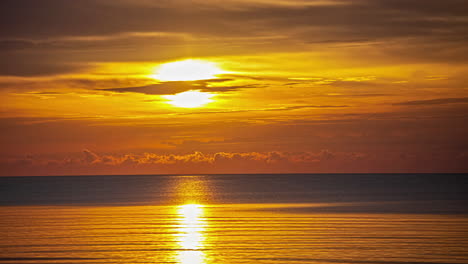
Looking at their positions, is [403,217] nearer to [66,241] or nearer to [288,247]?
[288,247]

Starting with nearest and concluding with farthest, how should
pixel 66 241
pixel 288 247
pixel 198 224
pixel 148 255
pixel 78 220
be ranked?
pixel 148 255, pixel 288 247, pixel 66 241, pixel 198 224, pixel 78 220

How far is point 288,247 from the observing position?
39156 mm

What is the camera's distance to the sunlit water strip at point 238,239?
35.4m

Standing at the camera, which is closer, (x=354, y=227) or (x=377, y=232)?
(x=377, y=232)

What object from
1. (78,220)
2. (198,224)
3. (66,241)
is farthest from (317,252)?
(78,220)

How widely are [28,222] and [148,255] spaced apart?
81.3ft

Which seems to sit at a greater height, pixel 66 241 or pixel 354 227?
pixel 354 227

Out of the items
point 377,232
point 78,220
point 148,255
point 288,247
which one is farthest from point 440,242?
point 78,220

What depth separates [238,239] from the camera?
144 ft

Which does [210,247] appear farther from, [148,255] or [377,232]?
[377,232]

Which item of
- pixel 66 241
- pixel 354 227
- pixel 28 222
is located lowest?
pixel 66 241

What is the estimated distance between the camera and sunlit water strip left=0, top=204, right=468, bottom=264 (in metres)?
35.4

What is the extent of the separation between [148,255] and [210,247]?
15.1ft

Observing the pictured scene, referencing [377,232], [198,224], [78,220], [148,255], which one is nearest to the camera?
[148,255]
